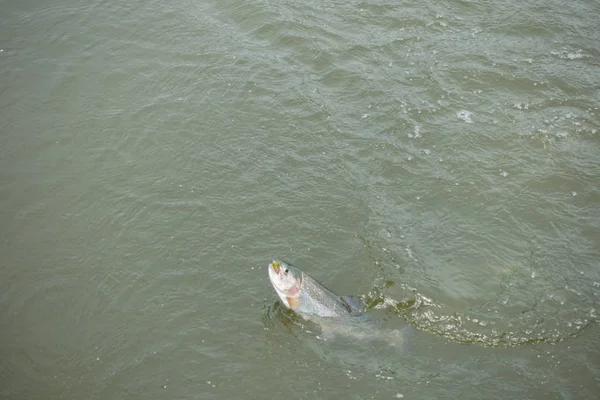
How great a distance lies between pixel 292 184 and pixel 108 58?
5.05 m

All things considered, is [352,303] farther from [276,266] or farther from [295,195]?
[295,195]

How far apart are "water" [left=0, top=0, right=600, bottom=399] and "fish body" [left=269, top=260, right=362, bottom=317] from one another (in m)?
0.37

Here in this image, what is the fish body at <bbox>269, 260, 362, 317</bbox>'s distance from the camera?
6.30 metres

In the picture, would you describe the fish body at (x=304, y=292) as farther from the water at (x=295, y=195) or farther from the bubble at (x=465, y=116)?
the bubble at (x=465, y=116)

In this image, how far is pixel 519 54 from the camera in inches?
400

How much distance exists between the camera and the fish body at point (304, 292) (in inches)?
248

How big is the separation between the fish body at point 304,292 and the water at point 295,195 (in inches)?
14.7

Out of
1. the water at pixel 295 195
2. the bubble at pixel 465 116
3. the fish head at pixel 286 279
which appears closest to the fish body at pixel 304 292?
the fish head at pixel 286 279

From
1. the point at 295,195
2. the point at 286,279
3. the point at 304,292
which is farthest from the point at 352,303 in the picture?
the point at 295,195

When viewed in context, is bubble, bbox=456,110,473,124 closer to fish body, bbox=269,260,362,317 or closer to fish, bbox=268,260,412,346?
fish, bbox=268,260,412,346

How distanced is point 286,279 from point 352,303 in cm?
90

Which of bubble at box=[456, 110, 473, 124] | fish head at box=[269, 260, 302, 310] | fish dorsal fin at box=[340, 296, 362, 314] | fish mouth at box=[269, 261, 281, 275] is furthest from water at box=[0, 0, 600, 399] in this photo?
fish mouth at box=[269, 261, 281, 275]

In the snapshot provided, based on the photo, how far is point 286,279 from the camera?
20.7 feet

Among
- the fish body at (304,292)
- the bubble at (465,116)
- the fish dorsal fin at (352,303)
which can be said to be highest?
the bubble at (465,116)
